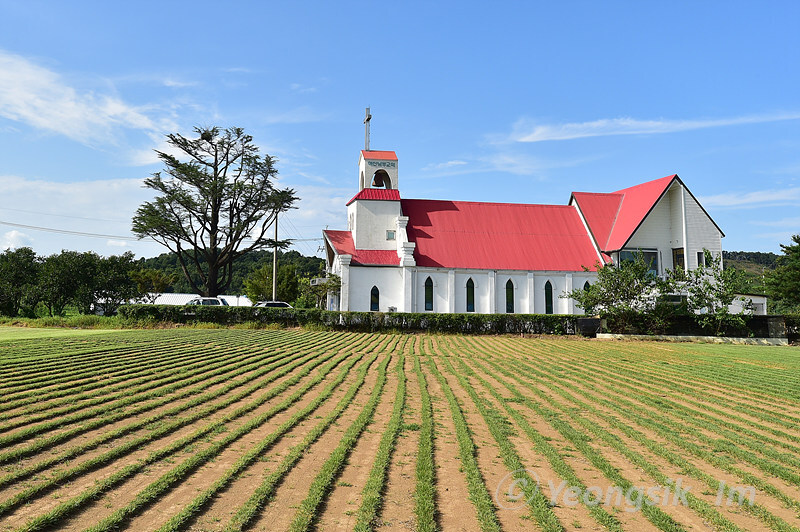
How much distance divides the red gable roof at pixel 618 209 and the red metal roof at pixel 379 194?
14031 millimetres

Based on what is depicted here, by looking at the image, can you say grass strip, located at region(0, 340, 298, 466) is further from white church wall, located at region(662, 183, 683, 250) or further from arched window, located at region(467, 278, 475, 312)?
white church wall, located at region(662, 183, 683, 250)

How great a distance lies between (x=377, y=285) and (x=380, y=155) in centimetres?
1143

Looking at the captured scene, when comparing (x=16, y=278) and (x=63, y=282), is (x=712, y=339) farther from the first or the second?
(x=16, y=278)

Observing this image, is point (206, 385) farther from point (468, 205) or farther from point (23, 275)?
point (23, 275)

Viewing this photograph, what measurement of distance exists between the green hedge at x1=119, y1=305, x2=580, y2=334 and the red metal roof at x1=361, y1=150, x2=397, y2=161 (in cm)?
1503

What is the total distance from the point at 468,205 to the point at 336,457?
36.4 meters

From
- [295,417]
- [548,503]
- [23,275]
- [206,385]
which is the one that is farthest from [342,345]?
[23,275]

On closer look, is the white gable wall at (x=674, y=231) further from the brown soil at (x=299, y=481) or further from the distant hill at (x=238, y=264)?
the distant hill at (x=238, y=264)

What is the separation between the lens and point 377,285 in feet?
118

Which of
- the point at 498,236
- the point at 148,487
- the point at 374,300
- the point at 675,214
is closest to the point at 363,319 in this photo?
the point at 374,300

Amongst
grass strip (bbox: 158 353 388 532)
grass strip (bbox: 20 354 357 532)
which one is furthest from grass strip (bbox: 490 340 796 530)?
grass strip (bbox: 20 354 357 532)

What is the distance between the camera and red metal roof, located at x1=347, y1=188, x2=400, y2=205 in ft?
128

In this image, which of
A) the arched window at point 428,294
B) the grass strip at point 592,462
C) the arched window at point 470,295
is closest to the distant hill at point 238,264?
the arched window at point 428,294

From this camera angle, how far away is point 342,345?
21047 millimetres
